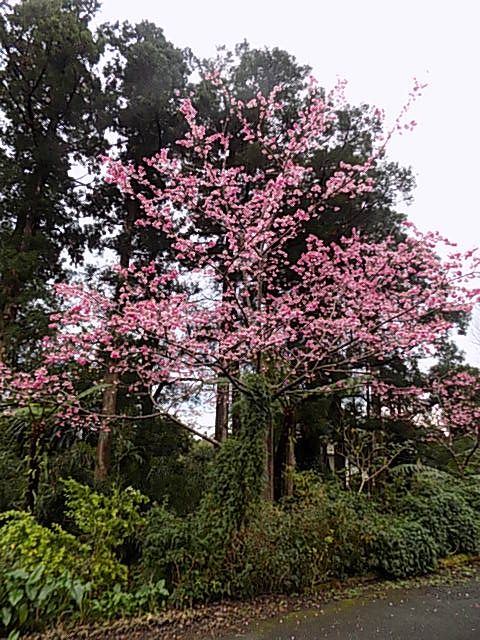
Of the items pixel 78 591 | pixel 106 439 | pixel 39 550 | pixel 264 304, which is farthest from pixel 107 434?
pixel 78 591

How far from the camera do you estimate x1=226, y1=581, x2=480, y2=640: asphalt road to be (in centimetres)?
252

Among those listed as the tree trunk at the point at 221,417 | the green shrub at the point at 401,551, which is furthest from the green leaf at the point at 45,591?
the tree trunk at the point at 221,417

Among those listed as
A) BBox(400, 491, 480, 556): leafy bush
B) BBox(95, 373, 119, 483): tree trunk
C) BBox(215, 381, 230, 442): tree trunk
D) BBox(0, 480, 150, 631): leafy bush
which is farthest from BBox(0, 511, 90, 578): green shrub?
BBox(400, 491, 480, 556): leafy bush

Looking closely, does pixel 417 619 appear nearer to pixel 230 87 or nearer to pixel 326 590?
pixel 326 590

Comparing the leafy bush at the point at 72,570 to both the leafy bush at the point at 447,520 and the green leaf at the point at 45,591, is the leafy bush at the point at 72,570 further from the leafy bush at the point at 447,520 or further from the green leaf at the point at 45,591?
the leafy bush at the point at 447,520

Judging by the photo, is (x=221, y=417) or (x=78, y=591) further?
(x=221, y=417)

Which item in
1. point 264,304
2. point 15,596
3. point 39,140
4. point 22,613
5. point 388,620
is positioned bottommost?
point 388,620

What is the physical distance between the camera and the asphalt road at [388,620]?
8.26 feet

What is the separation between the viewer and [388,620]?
8.99 feet

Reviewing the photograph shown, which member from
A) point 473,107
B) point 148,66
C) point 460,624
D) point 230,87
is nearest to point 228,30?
point 230,87

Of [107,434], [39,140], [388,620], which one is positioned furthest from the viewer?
[39,140]

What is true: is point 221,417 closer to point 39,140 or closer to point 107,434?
point 107,434

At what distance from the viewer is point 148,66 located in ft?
23.3

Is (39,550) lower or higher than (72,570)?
higher
